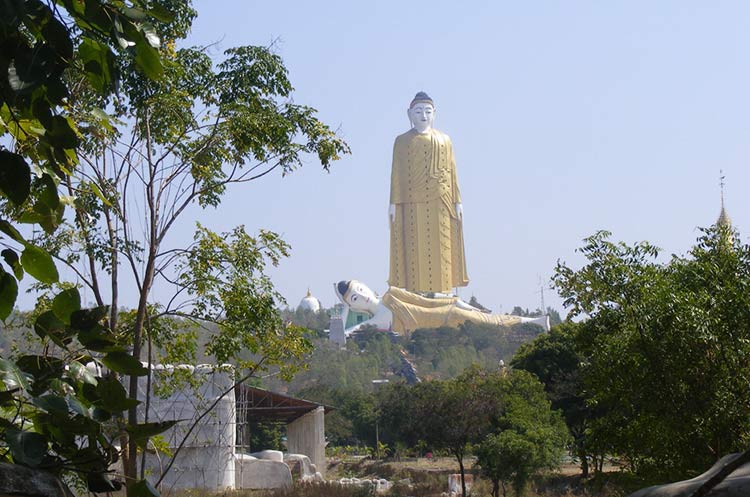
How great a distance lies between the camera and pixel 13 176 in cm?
180

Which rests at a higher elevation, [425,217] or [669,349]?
[425,217]

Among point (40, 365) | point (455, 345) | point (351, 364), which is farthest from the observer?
point (455, 345)

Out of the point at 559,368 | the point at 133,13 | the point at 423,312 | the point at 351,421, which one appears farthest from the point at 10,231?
the point at 423,312

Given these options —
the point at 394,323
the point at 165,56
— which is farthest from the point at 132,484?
the point at 394,323

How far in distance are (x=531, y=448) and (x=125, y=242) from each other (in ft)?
53.7

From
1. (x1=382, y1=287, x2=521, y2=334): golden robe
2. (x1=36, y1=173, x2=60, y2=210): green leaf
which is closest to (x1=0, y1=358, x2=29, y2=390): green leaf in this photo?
(x1=36, y1=173, x2=60, y2=210): green leaf

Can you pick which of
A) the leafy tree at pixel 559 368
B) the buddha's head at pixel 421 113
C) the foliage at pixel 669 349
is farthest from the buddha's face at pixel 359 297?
the foliage at pixel 669 349

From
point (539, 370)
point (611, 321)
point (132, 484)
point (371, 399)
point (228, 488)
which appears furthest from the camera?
point (371, 399)

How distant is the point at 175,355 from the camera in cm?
1043

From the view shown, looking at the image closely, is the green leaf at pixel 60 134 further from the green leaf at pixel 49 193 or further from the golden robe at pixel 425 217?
the golden robe at pixel 425 217

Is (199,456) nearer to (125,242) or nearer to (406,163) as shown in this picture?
(125,242)

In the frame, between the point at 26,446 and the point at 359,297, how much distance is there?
271ft

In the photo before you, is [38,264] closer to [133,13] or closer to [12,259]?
[12,259]

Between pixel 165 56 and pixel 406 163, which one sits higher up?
pixel 406 163
